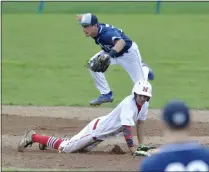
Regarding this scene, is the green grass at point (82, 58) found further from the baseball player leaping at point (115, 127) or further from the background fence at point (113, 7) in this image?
the baseball player leaping at point (115, 127)

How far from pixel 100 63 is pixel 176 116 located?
7680 mm

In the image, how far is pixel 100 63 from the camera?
12.6 m

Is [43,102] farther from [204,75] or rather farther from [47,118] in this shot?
[204,75]

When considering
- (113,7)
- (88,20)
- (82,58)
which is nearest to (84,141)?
(88,20)

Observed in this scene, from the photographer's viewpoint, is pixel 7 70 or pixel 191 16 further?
pixel 191 16

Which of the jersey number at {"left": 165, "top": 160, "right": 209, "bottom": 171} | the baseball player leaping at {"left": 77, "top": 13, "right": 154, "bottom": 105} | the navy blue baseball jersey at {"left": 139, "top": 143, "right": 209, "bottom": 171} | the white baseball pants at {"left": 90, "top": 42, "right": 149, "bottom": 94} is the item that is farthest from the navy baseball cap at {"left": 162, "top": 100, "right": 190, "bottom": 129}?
the white baseball pants at {"left": 90, "top": 42, "right": 149, "bottom": 94}

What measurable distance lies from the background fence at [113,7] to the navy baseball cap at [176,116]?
33.4 meters

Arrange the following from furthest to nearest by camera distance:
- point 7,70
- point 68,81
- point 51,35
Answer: point 51,35 < point 7,70 < point 68,81

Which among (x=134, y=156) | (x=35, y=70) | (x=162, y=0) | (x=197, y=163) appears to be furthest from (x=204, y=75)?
(x=162, y=0)

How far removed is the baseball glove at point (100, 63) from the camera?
41.0 ft

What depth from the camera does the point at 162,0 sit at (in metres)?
38.4

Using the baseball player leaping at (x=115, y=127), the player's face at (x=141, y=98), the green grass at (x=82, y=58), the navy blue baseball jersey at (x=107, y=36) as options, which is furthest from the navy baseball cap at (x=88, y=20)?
the green grass at (x=82, y=58)

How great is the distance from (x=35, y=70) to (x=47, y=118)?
26.3ft

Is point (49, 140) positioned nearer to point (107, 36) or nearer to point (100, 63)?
point (100, 63)
